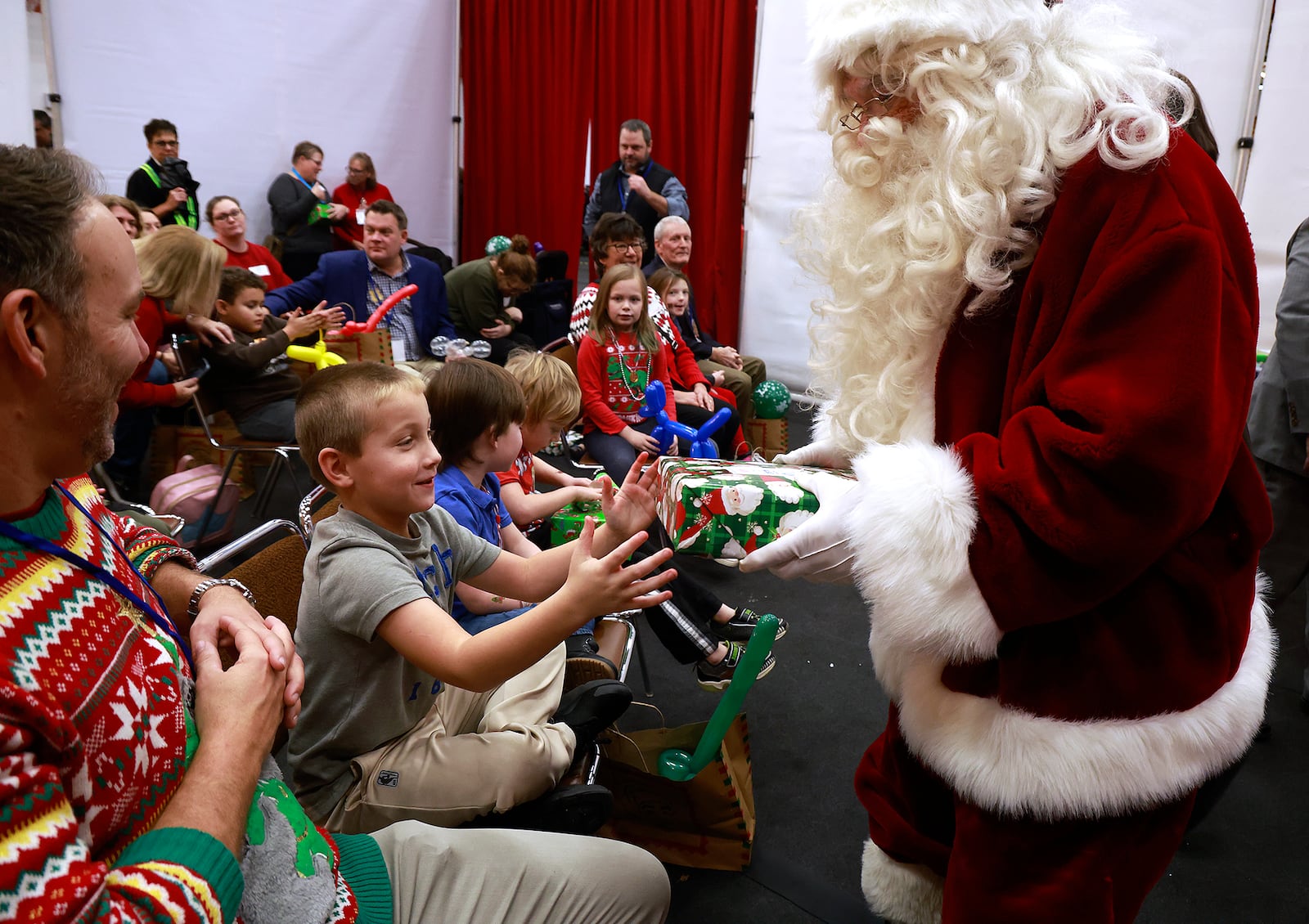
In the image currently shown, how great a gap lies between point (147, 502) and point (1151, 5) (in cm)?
606

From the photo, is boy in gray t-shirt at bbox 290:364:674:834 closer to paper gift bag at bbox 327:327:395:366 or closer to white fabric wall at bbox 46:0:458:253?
paper gift bag at bbox 327:327:395:366

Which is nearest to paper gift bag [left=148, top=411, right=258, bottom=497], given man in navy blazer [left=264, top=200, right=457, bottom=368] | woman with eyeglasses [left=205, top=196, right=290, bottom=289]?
man in navy blazer [left=264, top=200, right=457, bottom=368]

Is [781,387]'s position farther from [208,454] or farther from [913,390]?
[913,390]

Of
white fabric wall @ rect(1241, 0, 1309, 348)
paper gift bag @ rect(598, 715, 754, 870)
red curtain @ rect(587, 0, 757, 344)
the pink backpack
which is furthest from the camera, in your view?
red curtain @ rect(587, 0, 757, 344)

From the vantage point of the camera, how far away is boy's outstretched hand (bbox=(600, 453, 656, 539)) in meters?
1.47

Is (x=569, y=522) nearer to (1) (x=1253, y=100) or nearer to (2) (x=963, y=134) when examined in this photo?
(2) (x=963, y=134)

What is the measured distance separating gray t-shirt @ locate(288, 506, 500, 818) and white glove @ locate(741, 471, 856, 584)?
22.3 inches

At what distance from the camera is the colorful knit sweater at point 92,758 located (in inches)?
28.3

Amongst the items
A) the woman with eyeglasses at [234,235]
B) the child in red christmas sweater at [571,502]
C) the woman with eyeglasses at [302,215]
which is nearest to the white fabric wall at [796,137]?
the child in red christmas sweater at [571,502]

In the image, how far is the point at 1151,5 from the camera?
5148 millimetres

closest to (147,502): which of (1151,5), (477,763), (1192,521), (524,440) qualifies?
(524,440)

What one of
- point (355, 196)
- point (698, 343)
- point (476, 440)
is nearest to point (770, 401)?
point (698, 343)

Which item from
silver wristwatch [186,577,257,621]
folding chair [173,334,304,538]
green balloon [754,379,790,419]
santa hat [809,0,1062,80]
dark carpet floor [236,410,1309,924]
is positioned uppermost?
santa hat [809,0,1062,80]

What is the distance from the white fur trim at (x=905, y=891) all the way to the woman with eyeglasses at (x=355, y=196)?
24.5 ft
